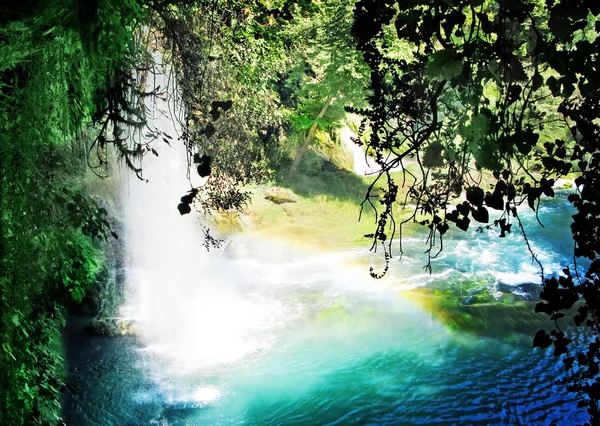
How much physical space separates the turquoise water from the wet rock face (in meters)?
0.16

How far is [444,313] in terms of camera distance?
7832 mm

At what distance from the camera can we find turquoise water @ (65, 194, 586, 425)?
555cm

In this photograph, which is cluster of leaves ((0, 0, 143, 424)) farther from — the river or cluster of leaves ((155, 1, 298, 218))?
the river

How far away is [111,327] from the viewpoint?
7.44 metres

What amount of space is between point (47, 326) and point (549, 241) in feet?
39.7

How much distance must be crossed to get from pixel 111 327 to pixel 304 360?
3.28 m

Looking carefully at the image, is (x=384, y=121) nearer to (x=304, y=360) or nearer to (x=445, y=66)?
(x=445, y=66)

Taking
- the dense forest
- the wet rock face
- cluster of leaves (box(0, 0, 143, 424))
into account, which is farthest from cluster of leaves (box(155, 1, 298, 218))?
the wet rock face

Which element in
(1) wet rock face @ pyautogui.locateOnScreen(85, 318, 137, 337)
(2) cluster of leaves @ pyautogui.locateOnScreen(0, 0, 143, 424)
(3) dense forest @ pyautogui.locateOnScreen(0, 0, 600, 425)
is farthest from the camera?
(1) wet rock face @ pyautogui.locateOnScreen(85, 318, 137, 337)

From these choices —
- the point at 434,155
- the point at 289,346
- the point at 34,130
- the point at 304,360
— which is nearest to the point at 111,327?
the point at 289,346

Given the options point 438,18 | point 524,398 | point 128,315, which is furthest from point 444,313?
point 438,18

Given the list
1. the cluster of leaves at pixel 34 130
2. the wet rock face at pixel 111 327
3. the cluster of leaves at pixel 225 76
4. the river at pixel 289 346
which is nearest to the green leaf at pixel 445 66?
the cluster of leaves at pixel 34 130

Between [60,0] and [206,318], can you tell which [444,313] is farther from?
[60,0]

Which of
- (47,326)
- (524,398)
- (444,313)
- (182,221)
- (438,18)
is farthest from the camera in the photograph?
(182,221)
